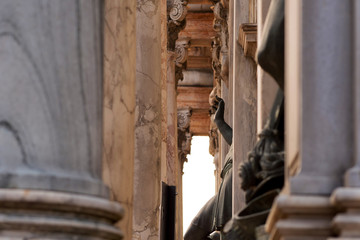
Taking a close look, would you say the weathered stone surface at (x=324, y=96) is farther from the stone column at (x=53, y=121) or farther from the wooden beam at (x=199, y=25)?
the wooden beam at (x=199, y=25)

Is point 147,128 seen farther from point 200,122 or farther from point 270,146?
point 200,122

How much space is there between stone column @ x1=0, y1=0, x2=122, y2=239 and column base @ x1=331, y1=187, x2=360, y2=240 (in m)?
2.36

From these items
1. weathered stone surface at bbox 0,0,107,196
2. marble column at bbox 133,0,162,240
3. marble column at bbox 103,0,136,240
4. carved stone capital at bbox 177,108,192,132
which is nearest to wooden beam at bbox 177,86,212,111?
carved stone capital at bbox 177,108,192,132

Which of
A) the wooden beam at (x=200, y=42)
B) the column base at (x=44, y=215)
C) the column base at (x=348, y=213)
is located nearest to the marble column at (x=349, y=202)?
the column base at (x=348, y=213)

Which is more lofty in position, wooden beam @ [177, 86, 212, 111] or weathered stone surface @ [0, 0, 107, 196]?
wooden beam @ [177, 86, 212, 111]

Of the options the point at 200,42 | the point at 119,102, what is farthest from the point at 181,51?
the point at 119,102

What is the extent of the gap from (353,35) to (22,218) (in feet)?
10.1

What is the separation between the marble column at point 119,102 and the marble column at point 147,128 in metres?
10.1

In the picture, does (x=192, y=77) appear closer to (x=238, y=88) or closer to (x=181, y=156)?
(x=181, y=156)

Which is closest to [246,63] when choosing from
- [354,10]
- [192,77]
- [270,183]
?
[270,183]

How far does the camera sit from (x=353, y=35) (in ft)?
27.1

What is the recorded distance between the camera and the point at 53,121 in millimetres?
9344

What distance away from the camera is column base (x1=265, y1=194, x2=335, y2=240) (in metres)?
7.94

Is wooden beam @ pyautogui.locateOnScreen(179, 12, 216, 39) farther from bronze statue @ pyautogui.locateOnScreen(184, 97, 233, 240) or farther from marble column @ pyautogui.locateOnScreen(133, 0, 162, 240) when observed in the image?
marble column @ pyautogui.locateOnScreen(133, 0, 162, 240)
